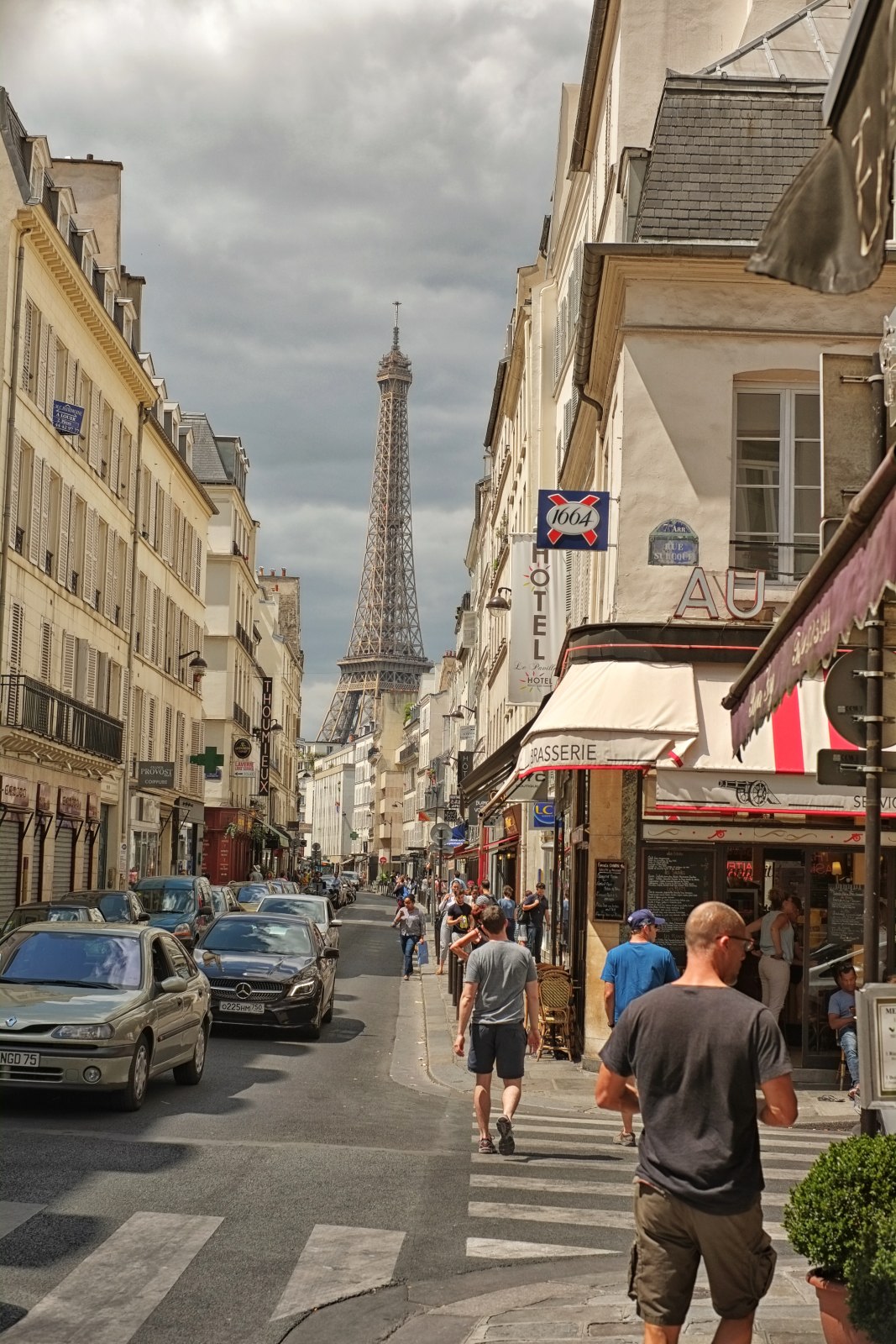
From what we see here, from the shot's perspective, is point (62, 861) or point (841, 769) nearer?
point (841, 769)

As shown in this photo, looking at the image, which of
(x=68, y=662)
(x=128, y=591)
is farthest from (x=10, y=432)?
(x=128, y=591)

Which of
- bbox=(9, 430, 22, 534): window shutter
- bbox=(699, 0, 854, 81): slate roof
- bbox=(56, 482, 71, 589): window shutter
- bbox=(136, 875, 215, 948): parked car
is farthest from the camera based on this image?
bbox=(56, 482, 71, 589): window shutter

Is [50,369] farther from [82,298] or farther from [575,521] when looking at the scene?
[575,521]

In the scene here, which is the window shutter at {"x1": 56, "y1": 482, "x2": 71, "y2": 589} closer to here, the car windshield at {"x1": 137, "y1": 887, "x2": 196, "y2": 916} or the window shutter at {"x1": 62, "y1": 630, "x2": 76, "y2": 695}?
the window shutter at {"x1": 62, "y1": 630, "x2": 76, "y2": 695}

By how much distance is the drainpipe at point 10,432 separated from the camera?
30.9 m

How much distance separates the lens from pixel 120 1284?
6.93m

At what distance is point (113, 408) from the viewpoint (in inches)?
1650

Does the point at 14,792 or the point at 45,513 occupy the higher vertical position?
the point at 45,513

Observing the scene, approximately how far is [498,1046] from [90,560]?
2962 centimetres

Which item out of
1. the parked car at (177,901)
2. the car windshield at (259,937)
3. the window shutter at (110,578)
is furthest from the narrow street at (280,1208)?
the window shutter at (110,578)

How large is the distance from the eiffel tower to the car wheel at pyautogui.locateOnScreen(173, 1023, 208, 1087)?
546ft

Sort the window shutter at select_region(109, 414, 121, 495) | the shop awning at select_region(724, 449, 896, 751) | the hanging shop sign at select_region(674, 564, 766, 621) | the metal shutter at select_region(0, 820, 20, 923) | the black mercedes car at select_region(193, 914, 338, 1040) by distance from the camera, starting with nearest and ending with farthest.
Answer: the shop awning at select_region(724, 449, 896, 751) < the hanging shop sign at select_region(674, 564, 766, 621) < the black mercedes car at select_region(193, 914, 338, 1040) < the metal shutter at select_region(0, 820, 20, 923) < the window shutter at select_region(109, 414, 121, 495)

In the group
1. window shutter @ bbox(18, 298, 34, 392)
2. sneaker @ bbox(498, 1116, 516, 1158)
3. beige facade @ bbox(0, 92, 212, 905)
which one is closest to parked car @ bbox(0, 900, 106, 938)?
beige facade @ bbox(0, 92, 212, 905)

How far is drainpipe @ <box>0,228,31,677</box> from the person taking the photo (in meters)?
30.9
